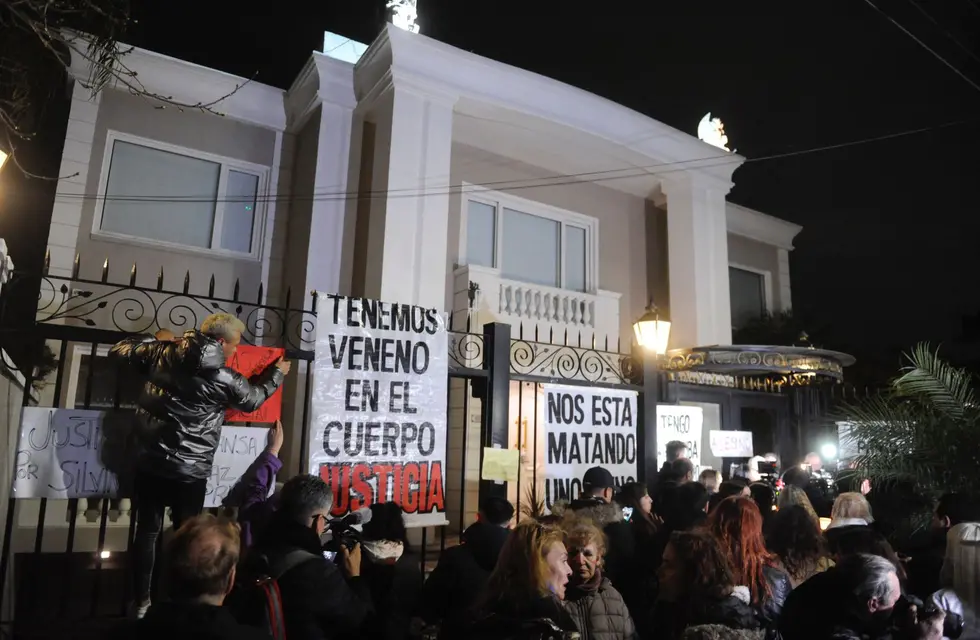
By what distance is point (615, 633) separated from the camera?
125 inches

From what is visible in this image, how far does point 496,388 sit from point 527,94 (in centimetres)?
588

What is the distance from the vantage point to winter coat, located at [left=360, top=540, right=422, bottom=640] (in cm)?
314

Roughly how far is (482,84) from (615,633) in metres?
8.72

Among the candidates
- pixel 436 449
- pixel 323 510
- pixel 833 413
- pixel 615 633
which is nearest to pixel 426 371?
pixel 436 449

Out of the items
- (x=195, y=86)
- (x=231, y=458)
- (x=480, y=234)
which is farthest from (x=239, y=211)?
(x=231, y=458)

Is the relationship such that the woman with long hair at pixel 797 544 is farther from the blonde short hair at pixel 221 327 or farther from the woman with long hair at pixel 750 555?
the blonde short hair at pixel 221 327

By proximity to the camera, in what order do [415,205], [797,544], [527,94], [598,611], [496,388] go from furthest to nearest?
[527,94] → [415,205] → [496,388] → [797,544] → [598,611]

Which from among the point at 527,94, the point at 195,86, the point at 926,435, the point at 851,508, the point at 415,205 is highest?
the point at 527,94

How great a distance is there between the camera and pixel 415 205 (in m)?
9.36

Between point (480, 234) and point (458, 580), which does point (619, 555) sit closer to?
point (458, 580)

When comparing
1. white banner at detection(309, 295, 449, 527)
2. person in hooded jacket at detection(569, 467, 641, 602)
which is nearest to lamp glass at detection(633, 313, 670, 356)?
white banner at detection(309, 295, 449, 527)

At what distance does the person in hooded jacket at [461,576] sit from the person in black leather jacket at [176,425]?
1787 millimetres

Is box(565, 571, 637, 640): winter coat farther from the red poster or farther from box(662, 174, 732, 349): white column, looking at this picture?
box(662, 174, 732, 349): white column

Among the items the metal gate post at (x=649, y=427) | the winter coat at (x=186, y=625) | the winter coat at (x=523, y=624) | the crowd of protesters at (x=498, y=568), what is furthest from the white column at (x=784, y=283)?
the winter coat at (x=186, y=625)
